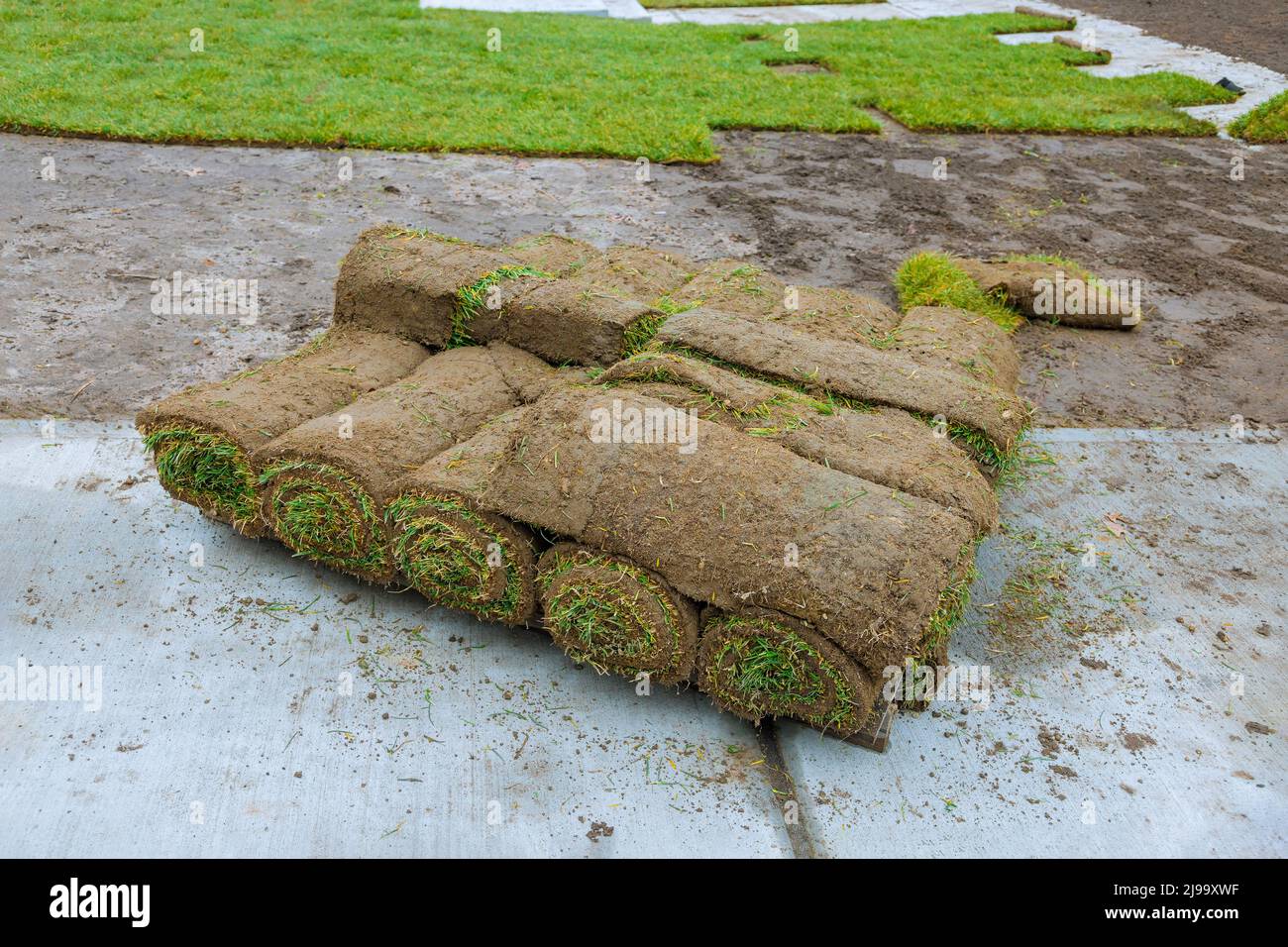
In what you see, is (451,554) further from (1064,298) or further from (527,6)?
(527,6)

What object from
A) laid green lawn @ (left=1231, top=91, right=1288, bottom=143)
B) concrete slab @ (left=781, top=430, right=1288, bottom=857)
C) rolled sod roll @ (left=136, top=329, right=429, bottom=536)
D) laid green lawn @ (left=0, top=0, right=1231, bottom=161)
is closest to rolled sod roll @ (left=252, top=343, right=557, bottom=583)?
rolled sod roll @ (left=136, top=329, right=429, bottom=536)

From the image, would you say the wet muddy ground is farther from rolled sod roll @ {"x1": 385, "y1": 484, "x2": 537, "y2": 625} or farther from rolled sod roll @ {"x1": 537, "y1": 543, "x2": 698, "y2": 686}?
rolled sod roll @ {"x1": 537, "y1": 543, "x2": 698, "y2": 686}

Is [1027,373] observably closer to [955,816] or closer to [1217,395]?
[1217,395]

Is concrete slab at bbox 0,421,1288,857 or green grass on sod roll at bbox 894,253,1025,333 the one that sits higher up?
green grass on sod roll at bbox 894,253,1025,333

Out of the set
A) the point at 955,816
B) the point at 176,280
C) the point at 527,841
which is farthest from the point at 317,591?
the point at 176,280

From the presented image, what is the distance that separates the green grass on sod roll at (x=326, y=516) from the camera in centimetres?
480

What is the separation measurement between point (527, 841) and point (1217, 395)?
20.0 ft

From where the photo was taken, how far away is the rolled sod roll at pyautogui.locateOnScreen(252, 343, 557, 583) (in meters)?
4.81

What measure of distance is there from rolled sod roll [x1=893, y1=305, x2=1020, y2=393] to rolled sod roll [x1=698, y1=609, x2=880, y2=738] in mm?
2254

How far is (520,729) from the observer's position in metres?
4.37

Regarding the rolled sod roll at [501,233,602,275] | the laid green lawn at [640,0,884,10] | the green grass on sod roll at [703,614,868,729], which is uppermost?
the laid green lawn at [640,0,884,10]

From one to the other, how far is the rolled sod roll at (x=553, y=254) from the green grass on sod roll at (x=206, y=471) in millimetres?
2029

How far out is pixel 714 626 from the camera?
427 centimetres

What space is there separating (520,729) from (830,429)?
1.89 meters
